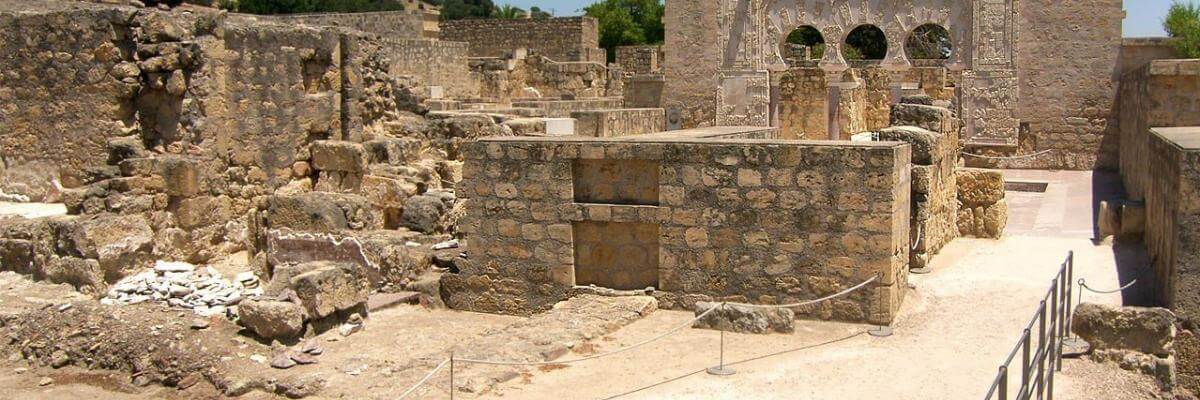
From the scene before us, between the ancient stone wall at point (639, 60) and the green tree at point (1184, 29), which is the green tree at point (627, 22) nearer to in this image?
the ancient stone wall at point (639, 60)

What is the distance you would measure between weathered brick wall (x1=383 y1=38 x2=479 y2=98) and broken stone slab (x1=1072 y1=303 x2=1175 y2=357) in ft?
50.9

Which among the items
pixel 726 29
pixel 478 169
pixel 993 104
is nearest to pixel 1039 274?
pixel 478 169

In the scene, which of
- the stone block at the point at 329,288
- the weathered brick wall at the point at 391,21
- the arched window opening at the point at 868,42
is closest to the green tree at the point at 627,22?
the arched window opening at the point at 868,42

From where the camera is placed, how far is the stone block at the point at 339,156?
1059 cm

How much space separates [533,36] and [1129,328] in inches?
1025

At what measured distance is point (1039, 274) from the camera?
872cm

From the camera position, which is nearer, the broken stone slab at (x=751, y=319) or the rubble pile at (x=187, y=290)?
the broken stone slab at (x=751, y=319)

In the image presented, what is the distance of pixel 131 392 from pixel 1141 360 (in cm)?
618

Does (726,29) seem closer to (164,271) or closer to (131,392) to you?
(164,271)

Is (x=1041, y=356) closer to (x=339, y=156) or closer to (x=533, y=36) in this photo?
(x=339, y=156)

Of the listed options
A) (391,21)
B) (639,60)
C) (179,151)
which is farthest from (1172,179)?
(391,21)

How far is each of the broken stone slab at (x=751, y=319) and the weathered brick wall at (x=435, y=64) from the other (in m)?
14.3

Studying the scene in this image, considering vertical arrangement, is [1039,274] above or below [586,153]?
below

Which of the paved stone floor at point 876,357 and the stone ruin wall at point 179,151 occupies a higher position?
the stone ruin wall at point 179,151
